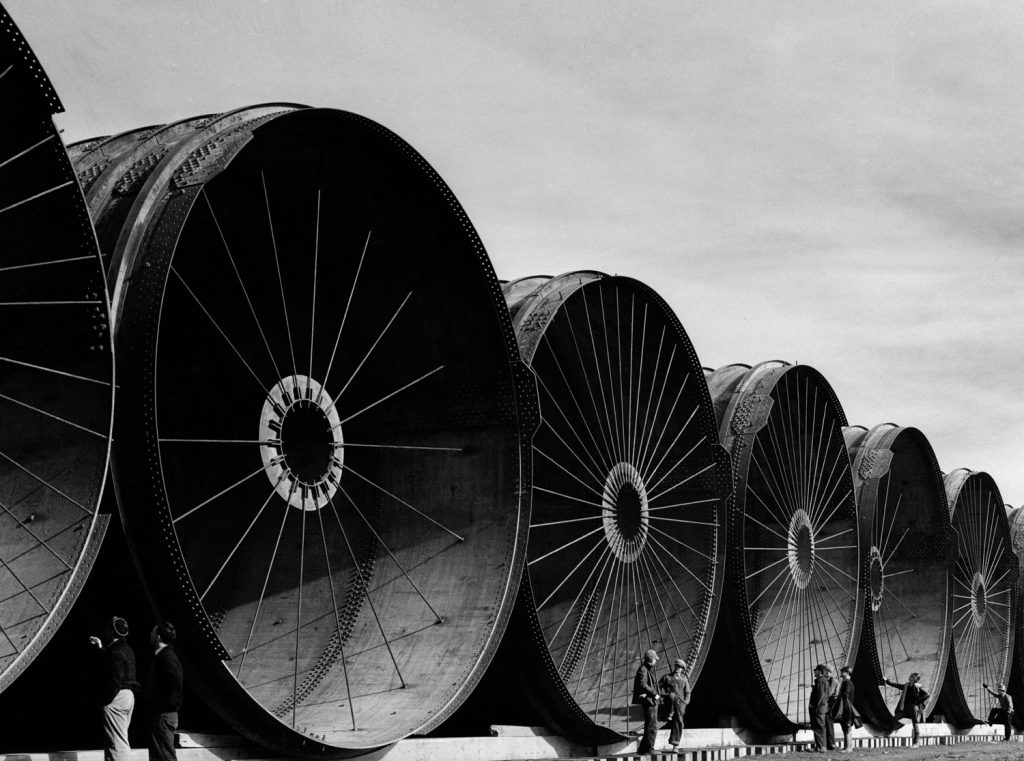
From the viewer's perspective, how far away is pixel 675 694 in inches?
764

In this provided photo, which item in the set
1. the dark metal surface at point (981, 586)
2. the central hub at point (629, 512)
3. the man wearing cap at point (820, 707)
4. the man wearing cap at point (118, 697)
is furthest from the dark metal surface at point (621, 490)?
the dark metal surface at point (981, 586)

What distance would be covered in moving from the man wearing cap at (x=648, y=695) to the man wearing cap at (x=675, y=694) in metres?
0.37

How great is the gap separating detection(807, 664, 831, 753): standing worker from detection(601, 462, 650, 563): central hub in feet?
12.7

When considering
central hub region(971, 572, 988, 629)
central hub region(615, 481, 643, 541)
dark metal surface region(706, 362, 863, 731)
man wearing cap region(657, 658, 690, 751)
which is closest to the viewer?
man wearing cap region(657, 658, 690, 751)

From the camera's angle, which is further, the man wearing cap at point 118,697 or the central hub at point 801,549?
the central hub at point 801,549

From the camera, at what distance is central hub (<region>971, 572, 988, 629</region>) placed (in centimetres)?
3778

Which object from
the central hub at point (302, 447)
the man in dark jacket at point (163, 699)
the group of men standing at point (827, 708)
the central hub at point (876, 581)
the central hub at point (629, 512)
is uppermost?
the central hub at point (302, 447)

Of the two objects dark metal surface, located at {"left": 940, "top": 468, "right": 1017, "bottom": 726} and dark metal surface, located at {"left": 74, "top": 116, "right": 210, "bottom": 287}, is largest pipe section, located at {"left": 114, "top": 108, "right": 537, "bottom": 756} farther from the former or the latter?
dark metal surface, located at {"left": 940, "top": 468, "right": 1017, "bottom": 726}

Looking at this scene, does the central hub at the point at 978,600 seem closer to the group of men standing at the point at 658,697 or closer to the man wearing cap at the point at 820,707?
the man wearing cap at the point at 820,707

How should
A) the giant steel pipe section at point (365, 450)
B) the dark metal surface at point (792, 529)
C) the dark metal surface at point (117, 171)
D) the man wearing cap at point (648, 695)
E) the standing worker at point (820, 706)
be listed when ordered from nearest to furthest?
1. the giant steel pipe section at point (365, 450)
2. the dark metal surface at point (117, 171)
3. the man wearing cap at point (648, 695)
4. the standing worker at point (820, 706)
5. the dark metal surface at point (792, 529)

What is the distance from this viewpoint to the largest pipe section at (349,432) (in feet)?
55.6

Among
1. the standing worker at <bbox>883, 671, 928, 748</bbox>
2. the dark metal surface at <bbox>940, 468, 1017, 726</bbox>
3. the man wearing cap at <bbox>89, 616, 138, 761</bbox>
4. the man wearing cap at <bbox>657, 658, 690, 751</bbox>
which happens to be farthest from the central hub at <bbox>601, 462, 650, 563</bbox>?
the dark metal surface at <bbox>940, 468, 1017, 726</bbox>

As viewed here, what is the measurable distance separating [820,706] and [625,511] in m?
4.67

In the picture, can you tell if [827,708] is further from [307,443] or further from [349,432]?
[307,443]
